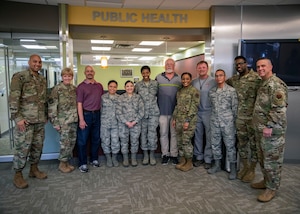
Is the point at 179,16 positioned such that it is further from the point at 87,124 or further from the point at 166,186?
the point at 166,186

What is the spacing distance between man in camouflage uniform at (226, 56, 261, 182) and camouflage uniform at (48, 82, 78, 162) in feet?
7.53

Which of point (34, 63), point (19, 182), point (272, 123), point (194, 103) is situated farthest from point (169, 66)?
point (19, 182)

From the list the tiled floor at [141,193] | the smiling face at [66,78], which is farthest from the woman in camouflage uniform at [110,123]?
the smiling face at [66,78]

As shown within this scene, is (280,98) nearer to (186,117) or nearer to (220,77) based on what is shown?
(220,77)

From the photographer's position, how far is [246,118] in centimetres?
315

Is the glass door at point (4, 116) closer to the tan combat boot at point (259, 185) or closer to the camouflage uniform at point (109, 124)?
the camouflage uniform at point (109, 124)

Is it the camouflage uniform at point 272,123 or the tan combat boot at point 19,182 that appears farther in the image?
the tan combat boot at point 19,182

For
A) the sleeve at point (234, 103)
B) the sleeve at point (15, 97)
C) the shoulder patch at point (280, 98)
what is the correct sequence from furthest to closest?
the sleeve at point (234, 103) → the sleeve at point (15, 97) → the shoulder patch at point (280, 98)

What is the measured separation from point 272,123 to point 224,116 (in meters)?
0.77

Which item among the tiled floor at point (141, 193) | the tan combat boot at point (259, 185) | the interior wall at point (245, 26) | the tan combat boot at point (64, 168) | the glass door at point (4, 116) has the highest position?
the interior wall at point (245, 26)

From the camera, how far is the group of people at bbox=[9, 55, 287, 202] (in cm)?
273

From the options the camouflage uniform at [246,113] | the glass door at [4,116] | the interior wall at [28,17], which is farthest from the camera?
the glass door at [4,116]

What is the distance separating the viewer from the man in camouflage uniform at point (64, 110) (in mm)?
3338

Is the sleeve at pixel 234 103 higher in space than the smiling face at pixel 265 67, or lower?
lower
